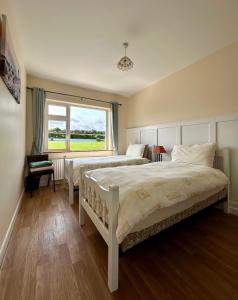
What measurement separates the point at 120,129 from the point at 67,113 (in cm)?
173

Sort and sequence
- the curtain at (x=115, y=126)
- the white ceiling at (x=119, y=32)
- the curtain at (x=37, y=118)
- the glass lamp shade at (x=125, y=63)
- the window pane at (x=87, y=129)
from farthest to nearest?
the curtain at (x=115, y=126) < the window pane at (x=87, y=129) < the curtain at (x=37, y=118) < the glass lamp shade at (x=125, y=63) < the white ceiling at (x=119, y=32)

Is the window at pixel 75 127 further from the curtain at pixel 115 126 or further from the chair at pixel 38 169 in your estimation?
the chair at pixel 38 169

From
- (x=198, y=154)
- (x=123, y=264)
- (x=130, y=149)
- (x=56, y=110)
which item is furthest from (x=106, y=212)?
(x=56, y=110)

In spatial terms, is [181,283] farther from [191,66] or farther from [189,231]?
[191,66]

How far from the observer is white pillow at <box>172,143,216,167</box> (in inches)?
88.3

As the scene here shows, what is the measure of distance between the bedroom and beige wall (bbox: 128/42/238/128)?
0.02 m

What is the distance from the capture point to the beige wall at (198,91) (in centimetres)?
229

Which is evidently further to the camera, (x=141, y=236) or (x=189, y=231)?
(x=189, y=231)

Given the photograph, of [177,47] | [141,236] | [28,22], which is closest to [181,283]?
[141,236]

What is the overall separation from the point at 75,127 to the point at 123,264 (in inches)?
141

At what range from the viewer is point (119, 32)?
204cm

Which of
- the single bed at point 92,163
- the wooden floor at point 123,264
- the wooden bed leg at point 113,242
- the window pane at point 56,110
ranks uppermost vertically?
the window pane at point 56,110

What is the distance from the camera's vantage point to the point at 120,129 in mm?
4750

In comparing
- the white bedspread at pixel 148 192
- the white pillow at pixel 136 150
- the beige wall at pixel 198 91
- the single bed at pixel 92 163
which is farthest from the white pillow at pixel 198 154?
the white pillow at pixel 136 150
